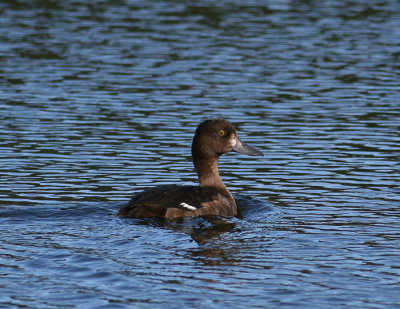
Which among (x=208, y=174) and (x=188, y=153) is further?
(x=188, y=153)

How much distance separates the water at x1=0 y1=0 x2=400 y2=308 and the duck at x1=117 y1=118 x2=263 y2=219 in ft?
0.79

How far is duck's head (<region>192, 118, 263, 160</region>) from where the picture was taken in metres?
13.5

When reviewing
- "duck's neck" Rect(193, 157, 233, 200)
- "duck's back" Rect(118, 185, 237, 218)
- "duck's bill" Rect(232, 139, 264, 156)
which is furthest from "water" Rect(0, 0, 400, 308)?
"duck's bill" Rect(232, 139, 264, 156)

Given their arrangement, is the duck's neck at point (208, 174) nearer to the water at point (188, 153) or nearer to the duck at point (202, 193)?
the duck at point (202, 193)

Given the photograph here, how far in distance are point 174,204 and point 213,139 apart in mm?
1727

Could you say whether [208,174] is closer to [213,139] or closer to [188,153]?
[213,139]

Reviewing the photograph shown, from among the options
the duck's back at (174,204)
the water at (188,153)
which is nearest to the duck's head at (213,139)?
the water at (188,153)

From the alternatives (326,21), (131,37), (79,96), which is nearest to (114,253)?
(79,96)

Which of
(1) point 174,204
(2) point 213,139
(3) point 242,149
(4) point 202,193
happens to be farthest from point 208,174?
(1) point 174,204

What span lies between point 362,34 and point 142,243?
20.4 metres

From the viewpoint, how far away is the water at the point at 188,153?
9398mm

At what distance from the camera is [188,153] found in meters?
17.1

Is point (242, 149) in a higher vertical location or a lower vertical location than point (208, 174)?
higher

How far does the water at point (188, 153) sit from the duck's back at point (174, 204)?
224mm
